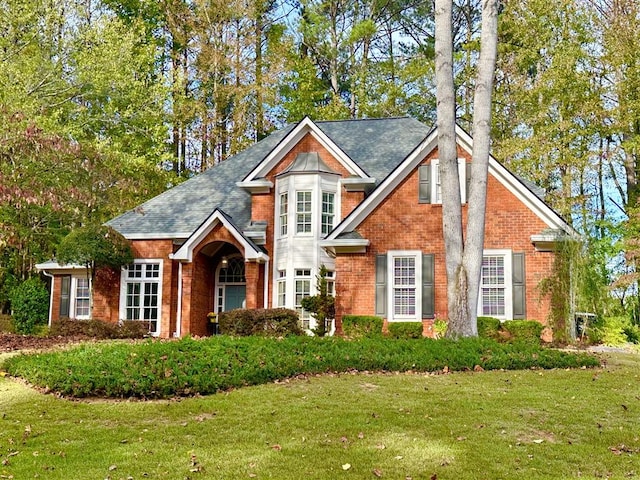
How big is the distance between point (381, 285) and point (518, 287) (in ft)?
11.9

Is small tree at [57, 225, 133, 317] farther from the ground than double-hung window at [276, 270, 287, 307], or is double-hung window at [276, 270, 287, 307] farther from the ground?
small tree at [57, 225, 133, 317]

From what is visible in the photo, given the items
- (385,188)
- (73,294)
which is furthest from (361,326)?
(73,294)

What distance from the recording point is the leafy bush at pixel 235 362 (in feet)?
33.9

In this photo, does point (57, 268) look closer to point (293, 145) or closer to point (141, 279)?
point (141, 279)

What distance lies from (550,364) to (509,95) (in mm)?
20574

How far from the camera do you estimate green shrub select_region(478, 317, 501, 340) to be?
18359 millimetres

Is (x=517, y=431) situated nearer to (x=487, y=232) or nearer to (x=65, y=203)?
(x=487, y=232)

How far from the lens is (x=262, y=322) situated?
19594 millimetres

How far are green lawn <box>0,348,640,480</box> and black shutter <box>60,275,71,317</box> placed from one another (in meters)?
13.1

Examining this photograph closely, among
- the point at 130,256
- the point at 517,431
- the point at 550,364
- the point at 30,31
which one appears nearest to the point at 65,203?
the point at 130,256

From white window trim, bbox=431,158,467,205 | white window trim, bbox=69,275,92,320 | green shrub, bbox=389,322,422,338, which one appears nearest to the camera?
green shrub, bbox=389,322,422,338

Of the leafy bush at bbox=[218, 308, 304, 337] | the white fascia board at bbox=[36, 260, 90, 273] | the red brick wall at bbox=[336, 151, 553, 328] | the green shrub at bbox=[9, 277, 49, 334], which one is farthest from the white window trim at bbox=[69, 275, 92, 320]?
the red brick wall at bbox=[336, 151, 553, 328]

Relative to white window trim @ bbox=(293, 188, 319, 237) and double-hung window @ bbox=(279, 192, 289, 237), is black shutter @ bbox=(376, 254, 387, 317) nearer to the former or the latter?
white window trim @ bbox=(293, 188, 319, 237)

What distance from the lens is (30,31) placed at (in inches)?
992
